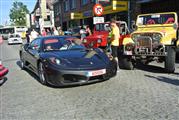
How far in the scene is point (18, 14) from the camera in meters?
111

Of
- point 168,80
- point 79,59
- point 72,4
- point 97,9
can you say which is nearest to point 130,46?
point 168,80

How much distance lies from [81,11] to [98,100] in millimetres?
31310

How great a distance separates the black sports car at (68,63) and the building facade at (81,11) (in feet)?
50.9

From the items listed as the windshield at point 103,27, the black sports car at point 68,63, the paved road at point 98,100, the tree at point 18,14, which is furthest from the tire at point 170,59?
the tree at point 18,14

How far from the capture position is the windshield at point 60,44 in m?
8.28

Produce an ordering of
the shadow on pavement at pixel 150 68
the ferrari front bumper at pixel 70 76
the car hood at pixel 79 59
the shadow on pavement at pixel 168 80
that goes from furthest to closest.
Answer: the shadow on pavement at pixel 150 68, the shadow on pavement at pixel 168 80, the car hood at pixel 79 59, the ferrari front bumper at pixel 70 76

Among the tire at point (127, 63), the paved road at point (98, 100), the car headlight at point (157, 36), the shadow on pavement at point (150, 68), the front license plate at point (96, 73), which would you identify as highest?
the car headlight at point (157, 36)

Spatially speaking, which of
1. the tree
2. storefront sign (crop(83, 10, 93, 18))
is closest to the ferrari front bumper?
storefront sign (crop(83, 10, 93, 18))

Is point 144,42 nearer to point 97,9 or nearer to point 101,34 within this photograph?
point 101,34

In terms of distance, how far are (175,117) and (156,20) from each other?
6371 millimetres

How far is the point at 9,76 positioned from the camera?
30.7ft

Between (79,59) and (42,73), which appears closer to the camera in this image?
(79,59)

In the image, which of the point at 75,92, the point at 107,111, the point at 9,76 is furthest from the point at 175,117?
the point at 9,76

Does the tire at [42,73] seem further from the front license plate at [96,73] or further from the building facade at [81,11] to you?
the building facade at [81,11]
